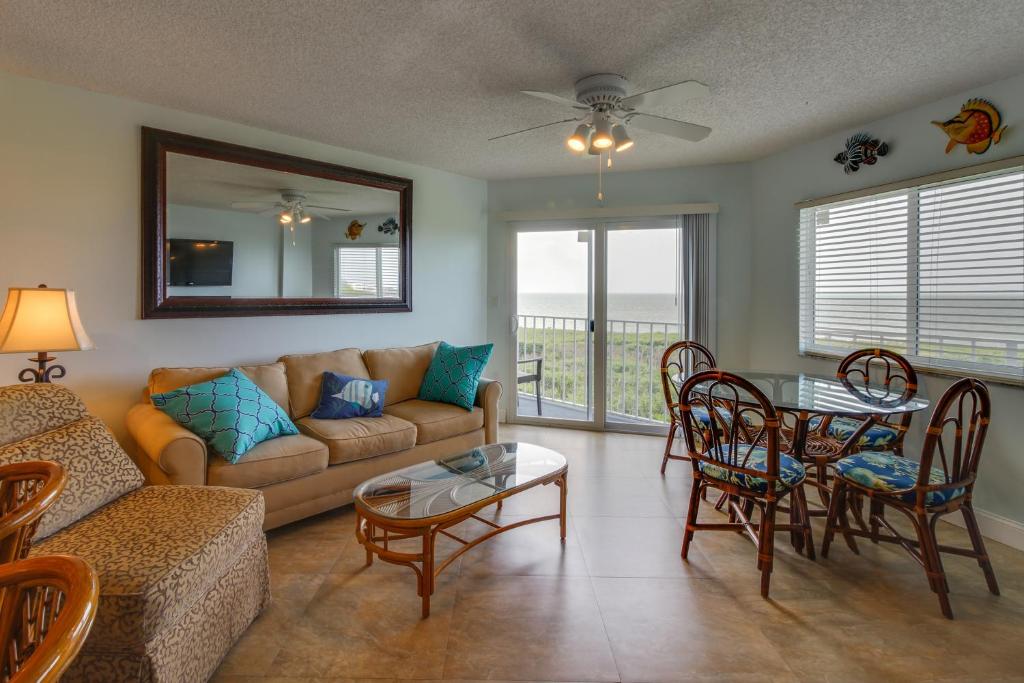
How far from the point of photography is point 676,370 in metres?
4.63

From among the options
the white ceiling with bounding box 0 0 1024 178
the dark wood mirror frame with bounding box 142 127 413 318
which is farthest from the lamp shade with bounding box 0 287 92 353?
the white ceiling with bounding box 0 0 1024 178

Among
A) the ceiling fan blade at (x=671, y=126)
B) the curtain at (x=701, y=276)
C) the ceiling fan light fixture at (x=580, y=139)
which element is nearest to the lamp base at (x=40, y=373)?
the ceiling fan light fixture at (x=580, y=139)

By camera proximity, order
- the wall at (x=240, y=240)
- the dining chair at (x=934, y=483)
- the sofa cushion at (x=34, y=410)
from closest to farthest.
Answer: the sofa cushion at (x=34, y=410)
the dining chair at (x=934, y=483)
the wall at (x=240, y=240)

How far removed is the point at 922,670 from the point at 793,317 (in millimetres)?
2709

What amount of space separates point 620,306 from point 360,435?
8.76 ft

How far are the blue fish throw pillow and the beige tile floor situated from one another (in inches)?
29.4

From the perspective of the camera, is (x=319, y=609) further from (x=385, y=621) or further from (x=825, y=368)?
(x=825, y=368)

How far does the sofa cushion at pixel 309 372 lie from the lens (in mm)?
3326

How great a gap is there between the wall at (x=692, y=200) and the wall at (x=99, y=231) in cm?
191

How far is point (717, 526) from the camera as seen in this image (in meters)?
2.40

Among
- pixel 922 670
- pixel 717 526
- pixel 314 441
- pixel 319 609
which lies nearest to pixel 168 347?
pixel 314 441

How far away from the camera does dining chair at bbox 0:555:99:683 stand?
1.88ft

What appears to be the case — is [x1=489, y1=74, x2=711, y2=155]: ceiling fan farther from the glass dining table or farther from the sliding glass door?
the sliding glass door

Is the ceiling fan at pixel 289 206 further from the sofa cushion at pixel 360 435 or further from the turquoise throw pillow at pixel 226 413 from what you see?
the sofa cushion at pixel 360 435
